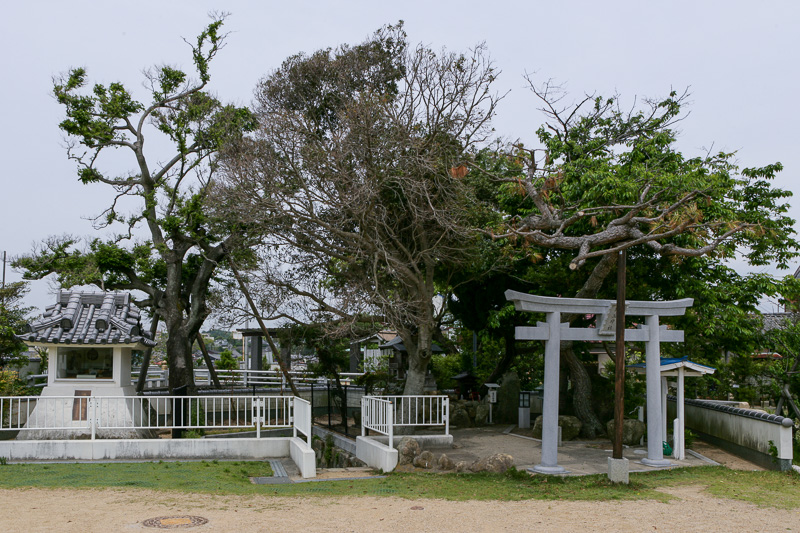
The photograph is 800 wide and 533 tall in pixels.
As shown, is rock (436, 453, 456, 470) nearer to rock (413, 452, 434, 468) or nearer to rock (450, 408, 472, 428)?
rock (413, 452, 434, 468)

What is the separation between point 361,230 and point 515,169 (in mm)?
4179

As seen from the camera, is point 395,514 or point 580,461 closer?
point 395,514

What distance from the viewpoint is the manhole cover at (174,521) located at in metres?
7.41

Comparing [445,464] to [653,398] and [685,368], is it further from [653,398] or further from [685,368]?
[685,368]

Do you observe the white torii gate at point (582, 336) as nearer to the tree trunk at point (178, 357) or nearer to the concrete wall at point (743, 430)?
the concrete wall at point (743, 430)

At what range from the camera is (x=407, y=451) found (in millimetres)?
12477

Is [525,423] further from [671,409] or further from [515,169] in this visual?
[515,169]

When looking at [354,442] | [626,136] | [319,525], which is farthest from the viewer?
[626,136]

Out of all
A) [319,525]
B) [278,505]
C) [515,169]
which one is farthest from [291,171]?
[319,525]

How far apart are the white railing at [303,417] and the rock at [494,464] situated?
3.15 m

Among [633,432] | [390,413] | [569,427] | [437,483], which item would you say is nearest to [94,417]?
[390,413]

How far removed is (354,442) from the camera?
1477cm

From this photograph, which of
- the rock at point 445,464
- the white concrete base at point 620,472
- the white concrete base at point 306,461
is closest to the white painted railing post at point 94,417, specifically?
the white concrete base at point 306,461

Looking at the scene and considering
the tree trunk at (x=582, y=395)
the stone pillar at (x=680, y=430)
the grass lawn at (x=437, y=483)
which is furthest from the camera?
the tree trunk at (x=582, y=395)
